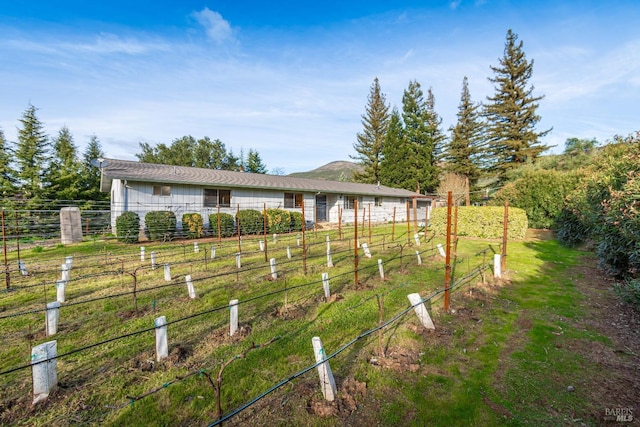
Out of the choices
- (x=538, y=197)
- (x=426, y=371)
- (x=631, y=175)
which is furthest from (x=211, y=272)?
(x=538, y=197)

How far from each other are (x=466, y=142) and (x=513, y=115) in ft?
15.8

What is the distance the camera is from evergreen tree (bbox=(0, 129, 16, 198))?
18592 millimetres

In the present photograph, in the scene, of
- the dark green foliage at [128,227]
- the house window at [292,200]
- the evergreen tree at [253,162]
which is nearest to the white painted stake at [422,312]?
the dark green foliage at [128,227]

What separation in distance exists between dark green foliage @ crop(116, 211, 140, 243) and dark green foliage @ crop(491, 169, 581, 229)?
62.2 feet

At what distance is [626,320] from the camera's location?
179 inches

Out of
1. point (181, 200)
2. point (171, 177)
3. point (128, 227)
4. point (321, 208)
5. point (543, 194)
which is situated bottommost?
point (128, 227)

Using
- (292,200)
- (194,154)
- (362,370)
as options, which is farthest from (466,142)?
(194,154)

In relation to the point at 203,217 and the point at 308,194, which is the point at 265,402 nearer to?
the point at 203,217

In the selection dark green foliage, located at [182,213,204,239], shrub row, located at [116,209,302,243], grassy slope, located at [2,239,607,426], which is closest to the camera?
grassy slope, located at [2,239,607,426]

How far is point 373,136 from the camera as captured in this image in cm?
3616

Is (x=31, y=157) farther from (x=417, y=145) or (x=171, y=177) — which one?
(x=417, y=145)

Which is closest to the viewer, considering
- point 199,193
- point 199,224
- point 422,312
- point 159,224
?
point 422,312

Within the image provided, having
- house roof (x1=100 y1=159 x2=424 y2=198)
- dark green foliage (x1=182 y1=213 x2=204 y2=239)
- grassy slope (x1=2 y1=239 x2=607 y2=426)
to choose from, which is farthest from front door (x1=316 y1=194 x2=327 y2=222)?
grassy slope (x1=2 y1=239 x2=607 y2=426)

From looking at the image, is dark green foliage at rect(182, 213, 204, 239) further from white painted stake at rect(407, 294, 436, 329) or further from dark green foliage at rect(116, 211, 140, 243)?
white painted stake at rect(407, 294, 436, 329)
